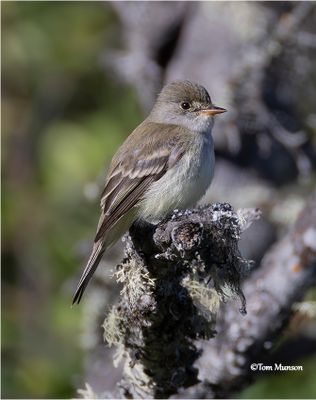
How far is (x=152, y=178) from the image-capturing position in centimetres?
501

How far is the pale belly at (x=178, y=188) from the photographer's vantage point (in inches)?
192

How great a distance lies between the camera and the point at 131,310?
13.0 feet

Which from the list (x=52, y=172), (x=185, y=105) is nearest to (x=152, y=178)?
(x=185, y=105)

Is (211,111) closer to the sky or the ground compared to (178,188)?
closer to the sky

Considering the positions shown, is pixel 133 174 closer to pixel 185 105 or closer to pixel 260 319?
pixel 185 105

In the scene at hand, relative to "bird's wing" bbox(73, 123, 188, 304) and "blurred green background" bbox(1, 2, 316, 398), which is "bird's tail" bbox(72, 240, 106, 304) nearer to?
"bird's wing" bbox(73, 123, 188, 304)

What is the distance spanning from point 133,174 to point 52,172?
109 inches

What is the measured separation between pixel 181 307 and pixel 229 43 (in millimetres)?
3233

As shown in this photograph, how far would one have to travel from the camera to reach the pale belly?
192 inches

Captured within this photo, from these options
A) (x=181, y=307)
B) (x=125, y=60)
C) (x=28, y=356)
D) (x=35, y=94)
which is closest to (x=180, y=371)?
(x=181, y=307)

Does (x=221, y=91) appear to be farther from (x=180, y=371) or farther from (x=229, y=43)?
(x=180, y=371)

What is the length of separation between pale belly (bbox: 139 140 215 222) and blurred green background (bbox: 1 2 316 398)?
47.0 inches

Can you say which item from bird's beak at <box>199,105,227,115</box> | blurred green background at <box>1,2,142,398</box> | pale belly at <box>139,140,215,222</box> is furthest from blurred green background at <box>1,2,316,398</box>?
pale belly at <box>139,140,215,222</box>

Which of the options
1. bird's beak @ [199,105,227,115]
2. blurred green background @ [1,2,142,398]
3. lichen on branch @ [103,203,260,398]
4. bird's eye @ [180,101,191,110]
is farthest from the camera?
blurred green background @ [1,2,142,398]
